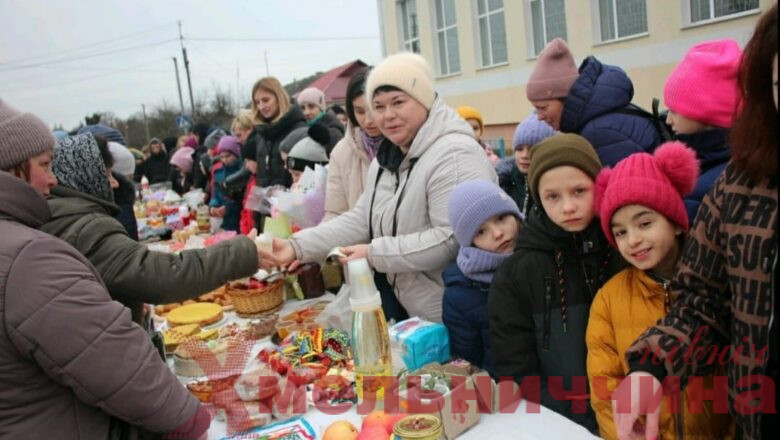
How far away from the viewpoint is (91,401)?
1.28 meters

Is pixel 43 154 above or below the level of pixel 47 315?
above

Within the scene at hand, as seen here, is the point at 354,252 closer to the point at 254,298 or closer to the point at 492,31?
the point at 254,298

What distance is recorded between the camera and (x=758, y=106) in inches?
41.6

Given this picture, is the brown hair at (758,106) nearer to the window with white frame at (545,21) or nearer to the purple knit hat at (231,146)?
the purple knit hat at (231,146)

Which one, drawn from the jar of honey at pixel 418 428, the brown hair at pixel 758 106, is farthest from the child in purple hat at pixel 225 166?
the brown hair at pixel 758 106

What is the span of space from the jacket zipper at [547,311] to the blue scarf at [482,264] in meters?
0.24

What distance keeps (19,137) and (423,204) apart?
1.31 metres

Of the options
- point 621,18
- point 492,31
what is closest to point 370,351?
point 621,18

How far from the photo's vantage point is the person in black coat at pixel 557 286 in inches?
64.5

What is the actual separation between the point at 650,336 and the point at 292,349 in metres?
1.28

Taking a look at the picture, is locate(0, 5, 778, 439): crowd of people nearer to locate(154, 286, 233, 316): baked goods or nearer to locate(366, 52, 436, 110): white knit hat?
locate(366, 52, 436, 110): white knit hat

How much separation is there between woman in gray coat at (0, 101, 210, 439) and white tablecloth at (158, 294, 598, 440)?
1.27ft

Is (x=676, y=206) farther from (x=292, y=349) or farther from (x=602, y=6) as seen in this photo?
(x=602, y=6)

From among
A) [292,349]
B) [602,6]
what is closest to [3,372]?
[292,349]
